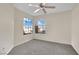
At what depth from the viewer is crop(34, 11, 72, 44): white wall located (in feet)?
10.4

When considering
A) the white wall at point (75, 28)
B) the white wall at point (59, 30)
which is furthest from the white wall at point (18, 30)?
the white wall at point (75, 28)

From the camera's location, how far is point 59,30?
3646mm

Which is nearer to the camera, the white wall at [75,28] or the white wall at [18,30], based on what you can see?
the white wall at [75,28]

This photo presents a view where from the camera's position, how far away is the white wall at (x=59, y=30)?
3183mm

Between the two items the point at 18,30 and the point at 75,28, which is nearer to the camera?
the point at 75,28

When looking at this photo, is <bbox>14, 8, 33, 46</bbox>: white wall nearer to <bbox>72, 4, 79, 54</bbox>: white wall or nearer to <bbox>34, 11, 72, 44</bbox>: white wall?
<bbox>34, 11, 72, 44</bbox>: white wall

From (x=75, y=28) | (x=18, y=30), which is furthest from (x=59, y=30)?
(x=18, y=30)

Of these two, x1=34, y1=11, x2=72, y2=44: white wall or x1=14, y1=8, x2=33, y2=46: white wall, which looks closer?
x1=34, y1=11, x2=72, y2=44: white wall

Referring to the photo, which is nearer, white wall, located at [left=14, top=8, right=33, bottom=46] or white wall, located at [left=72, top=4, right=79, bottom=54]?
white wall, located at [left=72, top=4, right=79, bottom=54]

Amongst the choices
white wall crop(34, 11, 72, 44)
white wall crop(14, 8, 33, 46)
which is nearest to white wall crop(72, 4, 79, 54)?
white wall crop(34, 11, 72, 44)

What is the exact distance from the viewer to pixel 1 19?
2.66 meters

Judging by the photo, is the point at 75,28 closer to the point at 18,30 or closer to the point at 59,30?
the point at 59,30

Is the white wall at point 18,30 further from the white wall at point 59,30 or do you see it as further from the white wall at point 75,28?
the white wall at point 75,28
